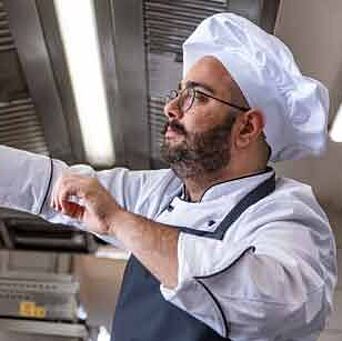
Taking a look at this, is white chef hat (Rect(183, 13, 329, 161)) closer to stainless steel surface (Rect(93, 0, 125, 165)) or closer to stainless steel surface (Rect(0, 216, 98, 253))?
stainless steel surface (Rect(93, 0, 125, 165))

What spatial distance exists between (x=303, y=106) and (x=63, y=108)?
3.83 ft

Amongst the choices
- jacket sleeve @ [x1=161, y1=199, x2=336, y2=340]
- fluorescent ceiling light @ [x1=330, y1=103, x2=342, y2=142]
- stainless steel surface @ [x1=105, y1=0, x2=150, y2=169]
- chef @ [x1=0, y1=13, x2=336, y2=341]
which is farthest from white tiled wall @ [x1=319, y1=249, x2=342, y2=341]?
jacket sleeve @ [x1=161, y1=199, x2=336, y2=340]

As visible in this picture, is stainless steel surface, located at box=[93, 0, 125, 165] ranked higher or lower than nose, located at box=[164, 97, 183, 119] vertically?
lower

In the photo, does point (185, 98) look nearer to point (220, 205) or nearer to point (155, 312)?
point (220, 205)

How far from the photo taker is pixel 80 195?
3.95 ft

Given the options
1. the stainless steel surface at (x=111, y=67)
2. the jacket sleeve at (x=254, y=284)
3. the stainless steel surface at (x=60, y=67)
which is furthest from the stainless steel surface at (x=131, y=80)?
the jacket sleeve at (x=254, y=284)

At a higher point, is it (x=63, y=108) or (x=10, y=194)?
(x=10, y=194)

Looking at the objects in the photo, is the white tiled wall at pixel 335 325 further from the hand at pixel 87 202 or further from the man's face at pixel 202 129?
the hand at pixel 87 202

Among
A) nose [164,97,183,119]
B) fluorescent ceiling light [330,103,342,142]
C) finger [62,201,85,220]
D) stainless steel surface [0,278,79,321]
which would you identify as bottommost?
stainless steel surface [0,278,79,321]

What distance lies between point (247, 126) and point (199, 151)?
12 cm

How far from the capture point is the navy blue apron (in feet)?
4.05

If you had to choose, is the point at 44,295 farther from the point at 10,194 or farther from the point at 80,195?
the point at 80,195

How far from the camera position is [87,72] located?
7.20 feet

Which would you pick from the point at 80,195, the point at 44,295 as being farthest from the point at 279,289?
the point at 44,295
